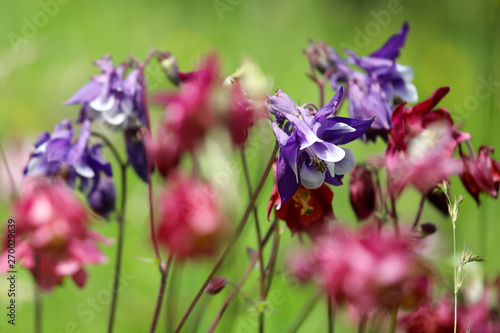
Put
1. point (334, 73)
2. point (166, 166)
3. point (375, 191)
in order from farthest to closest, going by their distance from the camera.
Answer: point (334, 73) → point (375, 191) → point (166, 166)

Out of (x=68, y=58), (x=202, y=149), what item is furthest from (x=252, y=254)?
(x=68, y=58)

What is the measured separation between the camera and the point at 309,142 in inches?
38.7

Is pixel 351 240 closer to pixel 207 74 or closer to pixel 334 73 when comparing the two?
pixel 207 74

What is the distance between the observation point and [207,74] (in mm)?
590

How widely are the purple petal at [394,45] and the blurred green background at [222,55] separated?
96 centimetres

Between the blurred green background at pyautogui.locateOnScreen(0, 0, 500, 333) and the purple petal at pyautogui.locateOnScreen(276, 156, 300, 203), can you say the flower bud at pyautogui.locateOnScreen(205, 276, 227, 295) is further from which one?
the blurred green background at pyautogui.locateOnScreen(0, 0, 500, 333)

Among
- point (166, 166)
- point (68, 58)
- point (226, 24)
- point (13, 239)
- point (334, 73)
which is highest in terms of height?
point (226, 24)

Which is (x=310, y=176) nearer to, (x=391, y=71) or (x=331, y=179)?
(x=331, y=179)

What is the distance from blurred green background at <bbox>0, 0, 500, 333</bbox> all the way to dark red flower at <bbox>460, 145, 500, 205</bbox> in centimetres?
98

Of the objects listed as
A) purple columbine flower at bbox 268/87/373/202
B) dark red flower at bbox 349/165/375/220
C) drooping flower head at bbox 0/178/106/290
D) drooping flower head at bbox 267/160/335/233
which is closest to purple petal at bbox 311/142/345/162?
purple columbine flower at bbox 268/87/373/202

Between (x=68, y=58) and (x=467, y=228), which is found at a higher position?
(x=68, y=58)

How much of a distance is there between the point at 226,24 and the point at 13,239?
10.8 feet

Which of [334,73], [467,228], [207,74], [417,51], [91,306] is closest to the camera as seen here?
[207,74]

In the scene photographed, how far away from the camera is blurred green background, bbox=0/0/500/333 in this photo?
7.45 feet
